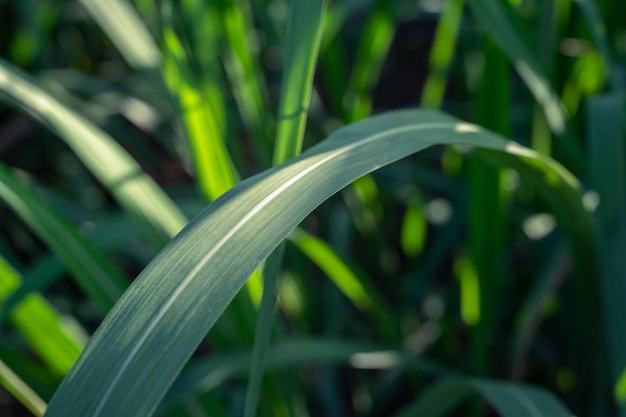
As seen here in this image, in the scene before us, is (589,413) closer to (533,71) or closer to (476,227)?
(476,227)

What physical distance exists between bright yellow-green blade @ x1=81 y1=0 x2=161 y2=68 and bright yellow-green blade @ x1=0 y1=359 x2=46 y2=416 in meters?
0.34

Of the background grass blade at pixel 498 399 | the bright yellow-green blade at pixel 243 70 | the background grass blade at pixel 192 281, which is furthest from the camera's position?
the bright yellow-green blade at pixel 243 70

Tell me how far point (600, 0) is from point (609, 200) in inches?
12.9

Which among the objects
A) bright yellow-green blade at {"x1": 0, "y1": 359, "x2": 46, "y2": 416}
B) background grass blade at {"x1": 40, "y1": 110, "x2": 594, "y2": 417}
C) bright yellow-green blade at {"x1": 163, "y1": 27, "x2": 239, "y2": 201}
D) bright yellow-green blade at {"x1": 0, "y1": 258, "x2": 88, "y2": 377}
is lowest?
background grass blade at {"x1": 40, "y1": 110, "x2": 594, "y2": 417}

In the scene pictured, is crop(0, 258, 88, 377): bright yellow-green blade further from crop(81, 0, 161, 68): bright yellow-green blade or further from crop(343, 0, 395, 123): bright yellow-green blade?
crop(343, 0, 395, 123): bright yellow-green blade

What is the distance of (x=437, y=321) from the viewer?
0.91 meters

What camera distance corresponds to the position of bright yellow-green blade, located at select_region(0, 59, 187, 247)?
0.63 meters

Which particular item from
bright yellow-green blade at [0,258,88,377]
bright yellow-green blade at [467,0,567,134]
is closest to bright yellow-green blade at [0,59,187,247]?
bright yellow-green blade at [0,258,88,377]

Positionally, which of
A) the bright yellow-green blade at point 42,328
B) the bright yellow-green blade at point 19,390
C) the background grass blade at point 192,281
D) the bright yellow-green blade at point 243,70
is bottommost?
the background grass blade at point 192,281

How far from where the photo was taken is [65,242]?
627 millimetres

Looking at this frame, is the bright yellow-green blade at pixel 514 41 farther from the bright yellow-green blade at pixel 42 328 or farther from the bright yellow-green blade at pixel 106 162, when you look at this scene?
the bright yellow-green blade at pixel 42 328

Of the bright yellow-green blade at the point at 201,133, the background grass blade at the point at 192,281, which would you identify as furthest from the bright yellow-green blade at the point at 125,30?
the background grass blade at the point at 192,281

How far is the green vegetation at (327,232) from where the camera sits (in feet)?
1.30

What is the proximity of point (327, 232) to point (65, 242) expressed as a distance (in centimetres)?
54
